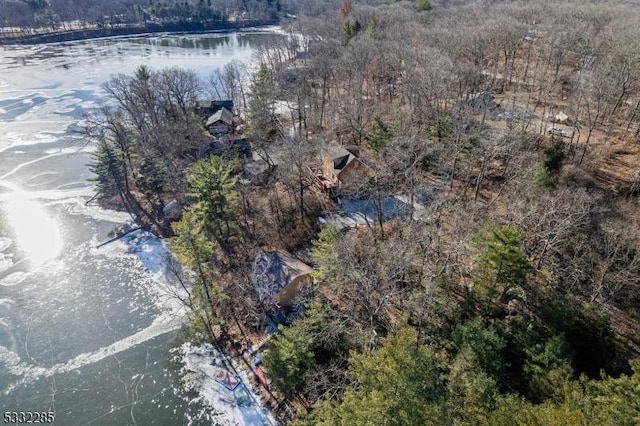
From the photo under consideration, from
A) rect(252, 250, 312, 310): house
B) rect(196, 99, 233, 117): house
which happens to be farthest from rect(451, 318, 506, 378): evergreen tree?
rect(196, 99, 233, 117): house

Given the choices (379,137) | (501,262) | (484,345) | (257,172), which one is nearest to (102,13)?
(257,172)

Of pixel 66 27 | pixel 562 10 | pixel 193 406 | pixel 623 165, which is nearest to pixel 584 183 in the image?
pixel 623 165

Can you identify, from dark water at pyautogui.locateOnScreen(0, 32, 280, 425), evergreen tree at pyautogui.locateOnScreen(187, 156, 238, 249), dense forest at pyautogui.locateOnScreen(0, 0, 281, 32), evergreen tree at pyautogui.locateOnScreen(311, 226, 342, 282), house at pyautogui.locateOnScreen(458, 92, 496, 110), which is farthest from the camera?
dense forest at pyautogui.locateOnScreen(0, 0, 281, 32)

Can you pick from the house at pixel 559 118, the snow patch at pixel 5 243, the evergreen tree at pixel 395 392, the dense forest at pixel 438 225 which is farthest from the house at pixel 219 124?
the evergreen tree at pixel 395 392

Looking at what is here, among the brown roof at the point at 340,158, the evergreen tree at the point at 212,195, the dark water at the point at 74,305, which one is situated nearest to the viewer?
the dark water at the point at 74,305

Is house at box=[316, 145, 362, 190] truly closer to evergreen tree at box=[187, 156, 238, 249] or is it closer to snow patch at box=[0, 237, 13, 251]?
evergreen tree at box=[187, 156, 238, 249]

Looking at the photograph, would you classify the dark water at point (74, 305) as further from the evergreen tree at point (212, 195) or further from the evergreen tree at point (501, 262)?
the evergreen tree at point (501, 262)
